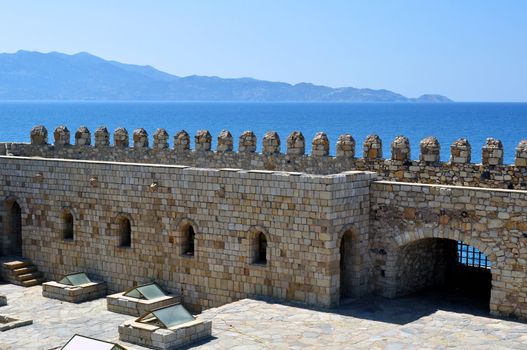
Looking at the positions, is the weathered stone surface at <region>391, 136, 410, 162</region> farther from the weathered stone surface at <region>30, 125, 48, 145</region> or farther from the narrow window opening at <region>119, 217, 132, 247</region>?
the weathered stone surface at <region>30, 125, 48, 145</region>

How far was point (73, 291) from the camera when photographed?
63.3 feet

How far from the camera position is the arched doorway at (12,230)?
2222 centimetres

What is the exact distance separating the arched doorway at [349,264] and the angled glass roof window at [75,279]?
6.49 meters

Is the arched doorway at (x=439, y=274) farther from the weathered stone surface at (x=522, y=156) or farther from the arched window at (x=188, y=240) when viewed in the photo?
the arched window at (x=188, y=240)

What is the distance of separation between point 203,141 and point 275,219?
5451 mm

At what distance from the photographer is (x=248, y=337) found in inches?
587

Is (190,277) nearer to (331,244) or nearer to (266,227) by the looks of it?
(266,227)

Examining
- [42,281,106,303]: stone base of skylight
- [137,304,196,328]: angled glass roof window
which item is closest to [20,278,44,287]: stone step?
[42,281,106,303]: stone base of skylight

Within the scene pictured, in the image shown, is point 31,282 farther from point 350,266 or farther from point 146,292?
point 350,266

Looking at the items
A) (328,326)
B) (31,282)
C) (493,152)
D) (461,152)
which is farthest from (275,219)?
(31,282)

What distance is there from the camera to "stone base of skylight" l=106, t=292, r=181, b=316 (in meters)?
17.8

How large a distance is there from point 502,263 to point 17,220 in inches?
523

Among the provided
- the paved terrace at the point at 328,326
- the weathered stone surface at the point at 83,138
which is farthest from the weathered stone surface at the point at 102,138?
the paved terrace at the point at 328,326

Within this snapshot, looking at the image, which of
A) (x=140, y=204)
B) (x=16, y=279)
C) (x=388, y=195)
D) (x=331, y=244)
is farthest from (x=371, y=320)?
(x=16, y=279)
